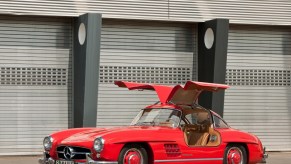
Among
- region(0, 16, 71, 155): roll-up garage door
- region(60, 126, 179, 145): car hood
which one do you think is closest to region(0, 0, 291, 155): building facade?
region(0, 16, 71, 155): roll-up garage door

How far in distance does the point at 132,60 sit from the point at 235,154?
5.86 metres

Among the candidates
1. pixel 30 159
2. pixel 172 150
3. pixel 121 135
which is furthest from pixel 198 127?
pixel 30 159

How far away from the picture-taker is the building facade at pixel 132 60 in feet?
51.2

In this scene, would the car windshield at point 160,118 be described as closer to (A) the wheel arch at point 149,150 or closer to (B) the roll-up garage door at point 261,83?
(A) the wheel arch at point 149,150

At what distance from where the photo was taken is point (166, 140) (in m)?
10.3

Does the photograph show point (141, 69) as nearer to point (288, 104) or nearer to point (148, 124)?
point (288, 104)

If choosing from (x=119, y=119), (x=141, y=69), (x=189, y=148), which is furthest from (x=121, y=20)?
(x=189, y=148)

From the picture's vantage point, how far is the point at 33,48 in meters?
15.7

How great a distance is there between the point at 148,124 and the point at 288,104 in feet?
26.2

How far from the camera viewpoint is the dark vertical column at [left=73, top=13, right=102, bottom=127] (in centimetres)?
1534

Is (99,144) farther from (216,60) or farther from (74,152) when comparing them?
(216,60)

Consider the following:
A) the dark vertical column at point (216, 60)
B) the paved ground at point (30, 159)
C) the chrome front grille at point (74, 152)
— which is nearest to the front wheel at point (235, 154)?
the chrome front grille at point (74, 152)

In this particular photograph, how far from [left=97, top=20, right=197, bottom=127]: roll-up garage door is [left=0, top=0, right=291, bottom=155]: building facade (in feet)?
0.08

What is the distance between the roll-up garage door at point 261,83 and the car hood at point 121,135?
7.16m
